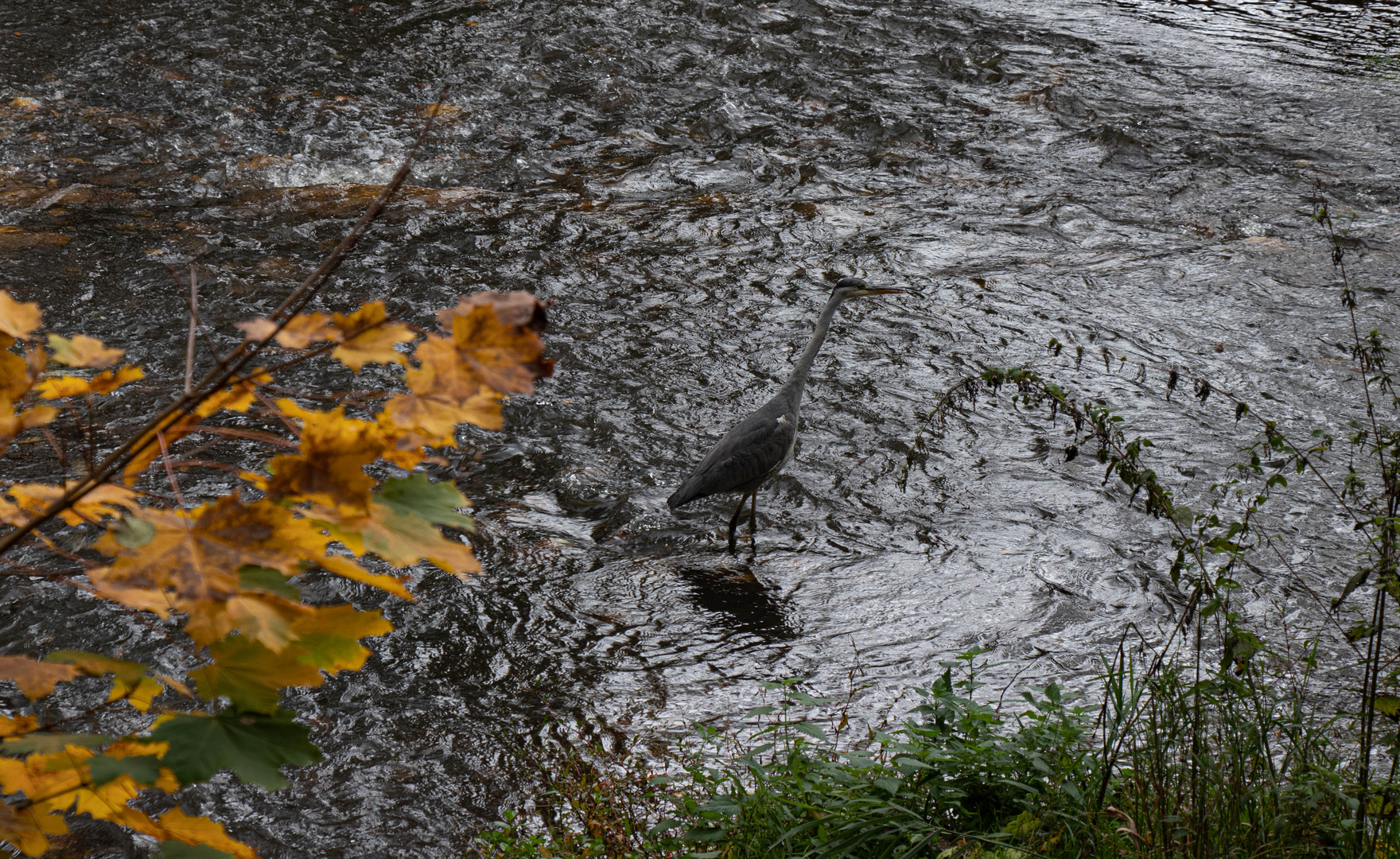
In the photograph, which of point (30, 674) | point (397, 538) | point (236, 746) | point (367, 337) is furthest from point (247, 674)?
point (367, 337)

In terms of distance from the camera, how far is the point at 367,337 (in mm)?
1457

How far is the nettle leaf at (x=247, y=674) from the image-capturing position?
1.26 metres

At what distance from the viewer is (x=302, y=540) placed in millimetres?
1357

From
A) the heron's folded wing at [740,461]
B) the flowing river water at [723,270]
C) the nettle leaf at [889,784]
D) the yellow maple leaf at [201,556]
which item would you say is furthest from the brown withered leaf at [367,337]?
the heron's folded wing at [740,461]


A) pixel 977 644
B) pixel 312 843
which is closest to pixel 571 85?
pixel 977 644

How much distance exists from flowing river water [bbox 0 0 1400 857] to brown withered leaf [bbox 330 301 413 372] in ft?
8.53

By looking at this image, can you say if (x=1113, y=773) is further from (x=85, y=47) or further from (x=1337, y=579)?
(x=85, y=47)

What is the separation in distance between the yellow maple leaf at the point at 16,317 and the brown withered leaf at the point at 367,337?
0.48 m

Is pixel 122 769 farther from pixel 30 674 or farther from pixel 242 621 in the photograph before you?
pixel 30 674

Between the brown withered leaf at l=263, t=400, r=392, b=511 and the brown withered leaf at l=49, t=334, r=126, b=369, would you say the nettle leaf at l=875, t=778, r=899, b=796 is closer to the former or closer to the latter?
the brown withered leaf at l=263, t=400, r=392, b=511

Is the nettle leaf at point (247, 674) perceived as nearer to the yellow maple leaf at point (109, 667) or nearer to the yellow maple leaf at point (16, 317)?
the yellow maple leaf at point (109, 667)

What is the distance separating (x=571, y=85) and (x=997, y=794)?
9340 millimetres

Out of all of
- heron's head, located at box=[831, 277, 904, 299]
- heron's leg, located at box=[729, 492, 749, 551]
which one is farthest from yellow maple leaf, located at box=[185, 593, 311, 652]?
heron's head, located at box=[831, 277, 904, 299]

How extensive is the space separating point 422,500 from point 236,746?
1.18 feet
